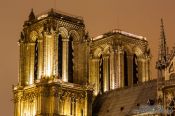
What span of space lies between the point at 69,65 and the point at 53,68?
9.17 feet

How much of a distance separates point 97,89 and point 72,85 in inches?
285

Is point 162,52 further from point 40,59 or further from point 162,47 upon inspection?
point 40,59

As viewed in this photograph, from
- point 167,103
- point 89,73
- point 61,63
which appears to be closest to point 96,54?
point 89,73

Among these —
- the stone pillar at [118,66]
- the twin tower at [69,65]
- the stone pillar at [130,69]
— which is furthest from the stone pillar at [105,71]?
the stone pillar at [130,69]

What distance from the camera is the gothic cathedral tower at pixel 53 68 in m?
65.0

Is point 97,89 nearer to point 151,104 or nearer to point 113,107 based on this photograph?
point 113,107

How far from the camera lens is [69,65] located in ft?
223

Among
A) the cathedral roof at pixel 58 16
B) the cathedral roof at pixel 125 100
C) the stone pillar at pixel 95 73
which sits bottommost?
A: the cathedral roof at pixel 125 100

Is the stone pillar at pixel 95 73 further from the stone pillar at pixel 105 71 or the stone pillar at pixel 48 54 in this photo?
the stone pillar at pixel 48 54

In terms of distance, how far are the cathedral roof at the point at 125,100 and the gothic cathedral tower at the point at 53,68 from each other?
234cm

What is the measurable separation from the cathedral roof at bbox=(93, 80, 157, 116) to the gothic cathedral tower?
2.34m

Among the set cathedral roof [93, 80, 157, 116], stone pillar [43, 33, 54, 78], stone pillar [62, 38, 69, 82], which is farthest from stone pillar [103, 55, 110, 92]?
stone pillar [43, 33, 54, 78]

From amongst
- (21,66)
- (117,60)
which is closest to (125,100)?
(117,60)

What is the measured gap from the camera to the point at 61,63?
2638 inches
